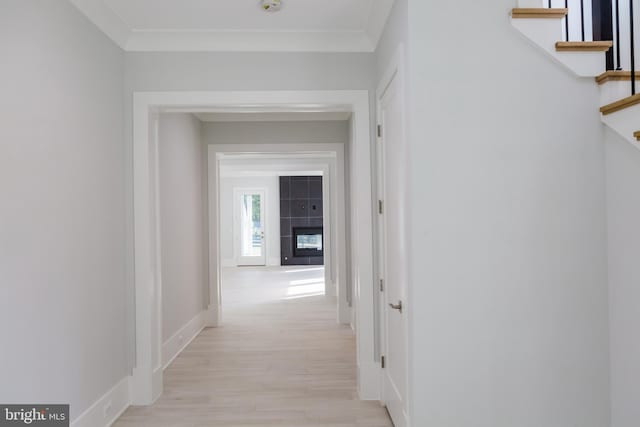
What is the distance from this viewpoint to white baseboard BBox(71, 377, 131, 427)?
2.64m

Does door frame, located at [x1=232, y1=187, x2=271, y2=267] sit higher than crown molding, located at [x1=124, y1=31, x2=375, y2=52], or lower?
lower

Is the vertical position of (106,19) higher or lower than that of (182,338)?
higher

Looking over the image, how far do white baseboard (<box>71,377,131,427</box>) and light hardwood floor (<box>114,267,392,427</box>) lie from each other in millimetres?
66

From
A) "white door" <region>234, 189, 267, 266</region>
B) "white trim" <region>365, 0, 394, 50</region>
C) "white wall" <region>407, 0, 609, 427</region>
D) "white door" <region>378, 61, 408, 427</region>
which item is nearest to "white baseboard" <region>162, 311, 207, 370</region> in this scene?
"white door" <region>378, 61, 408, 427</region>

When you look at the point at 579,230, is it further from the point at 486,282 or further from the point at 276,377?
the point at 276,377

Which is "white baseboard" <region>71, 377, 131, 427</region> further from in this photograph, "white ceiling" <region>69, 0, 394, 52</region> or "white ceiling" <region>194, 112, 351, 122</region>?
"white ceiling" <region>194, 112, 351, 122</region>

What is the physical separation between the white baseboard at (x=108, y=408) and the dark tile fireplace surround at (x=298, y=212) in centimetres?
962

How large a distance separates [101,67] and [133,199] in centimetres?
90

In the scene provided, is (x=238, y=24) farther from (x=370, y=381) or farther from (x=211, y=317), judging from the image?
Result: (x=211, y=317)

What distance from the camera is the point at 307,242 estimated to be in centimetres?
1289

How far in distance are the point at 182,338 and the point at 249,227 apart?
8.55 m

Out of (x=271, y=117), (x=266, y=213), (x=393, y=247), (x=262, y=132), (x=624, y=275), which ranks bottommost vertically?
(x=624, y=275)

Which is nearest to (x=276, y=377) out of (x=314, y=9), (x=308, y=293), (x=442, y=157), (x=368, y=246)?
(x=368, y=246)

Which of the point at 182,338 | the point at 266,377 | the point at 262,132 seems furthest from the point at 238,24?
the point at 182,338
